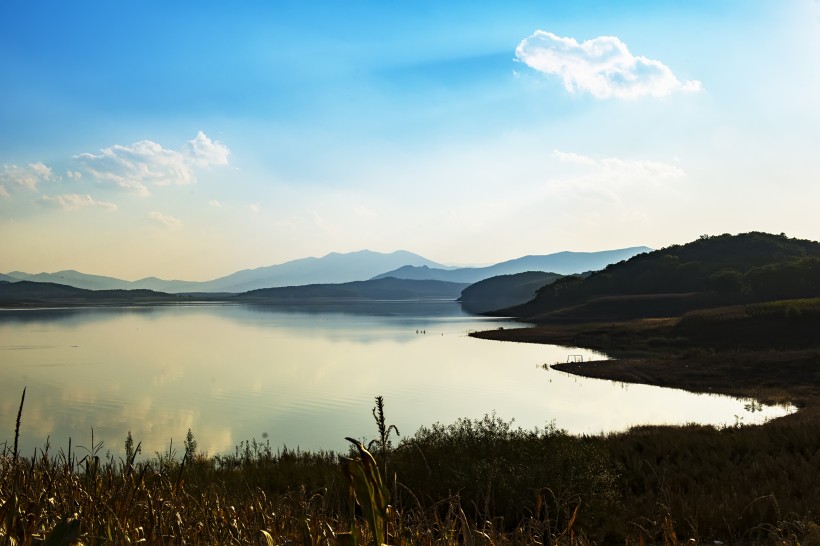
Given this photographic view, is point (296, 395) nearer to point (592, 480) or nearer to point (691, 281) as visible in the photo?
point (592, 480)

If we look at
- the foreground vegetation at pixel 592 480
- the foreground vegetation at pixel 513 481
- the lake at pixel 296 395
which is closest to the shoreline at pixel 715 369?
the foreground vegetation at pixel 513 481

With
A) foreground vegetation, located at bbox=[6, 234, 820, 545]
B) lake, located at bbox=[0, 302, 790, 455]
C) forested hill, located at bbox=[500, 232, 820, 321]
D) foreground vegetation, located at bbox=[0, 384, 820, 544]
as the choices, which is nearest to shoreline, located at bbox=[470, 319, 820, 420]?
foreground vegetation, located at bbox=[6, 234, 820, 545]

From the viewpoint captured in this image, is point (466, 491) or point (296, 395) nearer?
point (466, 491)

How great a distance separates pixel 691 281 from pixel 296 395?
105523 millimetres

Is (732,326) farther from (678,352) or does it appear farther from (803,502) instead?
(803,502)

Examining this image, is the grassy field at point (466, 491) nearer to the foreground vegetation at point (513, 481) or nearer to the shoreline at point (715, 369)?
the foreground vegetation at point (513, 481)

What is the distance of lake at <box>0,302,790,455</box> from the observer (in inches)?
1235

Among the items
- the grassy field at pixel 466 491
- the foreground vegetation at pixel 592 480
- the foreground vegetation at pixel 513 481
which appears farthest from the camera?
the foreground vegetation at pixel 592 480

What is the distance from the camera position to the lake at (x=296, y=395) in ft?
103

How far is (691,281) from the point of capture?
415ft

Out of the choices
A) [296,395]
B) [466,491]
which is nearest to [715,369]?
[296,395]

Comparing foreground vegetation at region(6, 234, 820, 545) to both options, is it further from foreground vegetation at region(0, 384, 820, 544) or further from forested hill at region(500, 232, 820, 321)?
forested hill at region(500, 232, 820, 321)

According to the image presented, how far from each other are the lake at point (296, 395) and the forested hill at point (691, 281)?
4453 centimetres

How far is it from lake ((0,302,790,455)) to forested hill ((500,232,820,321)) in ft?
146
